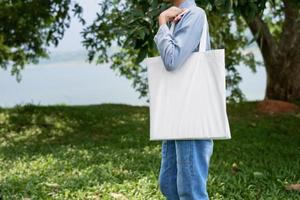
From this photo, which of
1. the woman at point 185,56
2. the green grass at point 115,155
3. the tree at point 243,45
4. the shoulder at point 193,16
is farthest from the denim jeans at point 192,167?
the tree at point 243,45

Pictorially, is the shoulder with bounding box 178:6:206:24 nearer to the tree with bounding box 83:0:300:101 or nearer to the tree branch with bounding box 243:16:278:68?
the tree with bounding box 83:0:300:101

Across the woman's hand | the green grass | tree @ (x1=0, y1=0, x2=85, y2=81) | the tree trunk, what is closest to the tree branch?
the tree trunk

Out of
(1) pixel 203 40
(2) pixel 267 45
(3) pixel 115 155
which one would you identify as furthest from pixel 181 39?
(2) pixel 267 45

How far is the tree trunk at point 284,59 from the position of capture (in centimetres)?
896

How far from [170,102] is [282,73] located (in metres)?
7.15

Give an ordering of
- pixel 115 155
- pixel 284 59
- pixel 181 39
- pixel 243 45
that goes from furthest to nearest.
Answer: pixel 243 45 → pixel 284 59 → pixel 115 155 → pixel 181 39

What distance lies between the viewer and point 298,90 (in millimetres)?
9188

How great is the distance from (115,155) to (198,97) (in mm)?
3079

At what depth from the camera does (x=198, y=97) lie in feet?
7.48

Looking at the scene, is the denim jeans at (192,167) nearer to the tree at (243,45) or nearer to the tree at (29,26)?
the tree at (243,45)

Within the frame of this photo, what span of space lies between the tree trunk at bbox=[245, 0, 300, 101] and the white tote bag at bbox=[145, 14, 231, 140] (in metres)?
6.78

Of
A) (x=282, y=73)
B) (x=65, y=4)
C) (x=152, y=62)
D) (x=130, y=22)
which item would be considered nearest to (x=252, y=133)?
(x=282, y=73)

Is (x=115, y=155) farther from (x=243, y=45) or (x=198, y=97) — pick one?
(x=243, y=45)

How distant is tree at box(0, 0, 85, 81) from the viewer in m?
8.09
